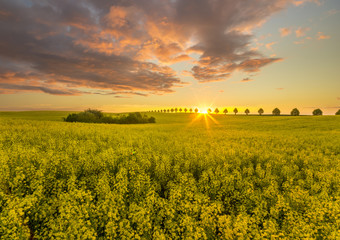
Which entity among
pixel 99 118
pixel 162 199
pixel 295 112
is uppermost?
pixel 295 112

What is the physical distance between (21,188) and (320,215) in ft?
48.6

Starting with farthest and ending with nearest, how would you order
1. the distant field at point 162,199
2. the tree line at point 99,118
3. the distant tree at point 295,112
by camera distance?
the distant tree at point 295,112
the tree line at point 99,118
the distant field at point 162,199

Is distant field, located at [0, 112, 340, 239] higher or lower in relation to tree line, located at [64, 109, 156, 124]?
lower

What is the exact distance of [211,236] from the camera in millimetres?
6469

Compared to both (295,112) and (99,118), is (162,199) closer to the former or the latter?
(99,118)

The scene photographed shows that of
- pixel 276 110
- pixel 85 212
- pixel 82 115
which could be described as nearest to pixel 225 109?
pixel 276 110

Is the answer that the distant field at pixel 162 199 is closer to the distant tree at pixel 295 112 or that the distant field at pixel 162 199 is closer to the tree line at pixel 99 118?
the tree line at pixel 99 118

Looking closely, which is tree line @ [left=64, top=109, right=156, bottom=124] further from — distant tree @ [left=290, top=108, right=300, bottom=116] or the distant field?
distant tree @ [left=290, top=108, right=300, bottom=116]

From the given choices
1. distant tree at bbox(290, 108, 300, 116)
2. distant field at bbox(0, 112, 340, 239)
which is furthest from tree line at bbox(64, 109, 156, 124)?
distant tree at bbox(290, 108, 300, 116)

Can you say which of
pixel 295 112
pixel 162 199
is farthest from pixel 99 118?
pixel 295 112

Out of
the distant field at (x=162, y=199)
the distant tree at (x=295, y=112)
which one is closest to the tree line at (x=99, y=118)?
the distant field at (x=162, y=199)

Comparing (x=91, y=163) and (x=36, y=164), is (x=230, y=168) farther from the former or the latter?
(x=36, y=164)

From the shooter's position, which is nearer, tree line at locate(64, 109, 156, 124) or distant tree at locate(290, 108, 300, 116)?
tree line at locate(64, 109, 156, 124)

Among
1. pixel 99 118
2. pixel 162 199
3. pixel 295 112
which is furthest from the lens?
pixel 295 112
